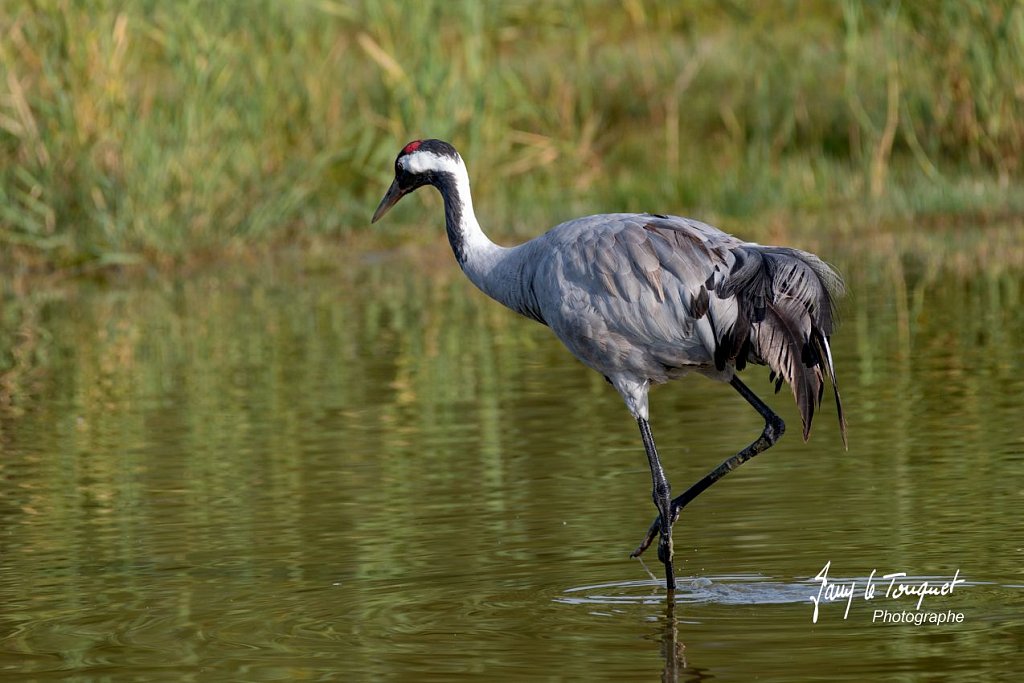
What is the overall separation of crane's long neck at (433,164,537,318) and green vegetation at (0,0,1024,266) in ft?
22.2

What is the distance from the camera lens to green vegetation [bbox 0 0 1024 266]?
556 inches

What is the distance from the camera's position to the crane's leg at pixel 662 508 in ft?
20.2

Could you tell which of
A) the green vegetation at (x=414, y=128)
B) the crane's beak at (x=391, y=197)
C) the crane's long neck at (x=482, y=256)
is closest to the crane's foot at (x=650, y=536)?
the crane's long neck at (x=482, y=256)

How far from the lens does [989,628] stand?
538 cm

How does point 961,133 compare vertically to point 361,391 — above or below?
above

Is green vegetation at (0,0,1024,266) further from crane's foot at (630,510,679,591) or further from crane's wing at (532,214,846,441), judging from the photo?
crane's foot at (630,510,679,591)

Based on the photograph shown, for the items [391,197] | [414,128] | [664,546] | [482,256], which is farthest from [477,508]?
[414,128]

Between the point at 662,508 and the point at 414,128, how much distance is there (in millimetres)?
9141

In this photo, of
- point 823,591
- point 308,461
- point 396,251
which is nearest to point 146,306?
point 396,251

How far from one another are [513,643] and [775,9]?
15785 millimetres

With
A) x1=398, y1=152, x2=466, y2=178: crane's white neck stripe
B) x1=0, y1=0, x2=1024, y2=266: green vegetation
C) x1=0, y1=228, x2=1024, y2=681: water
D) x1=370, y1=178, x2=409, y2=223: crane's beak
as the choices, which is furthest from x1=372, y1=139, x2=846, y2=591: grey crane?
x1=0, y1=0, x2=1024, y2=266: green vegetation

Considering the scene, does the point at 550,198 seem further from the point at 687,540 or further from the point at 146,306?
the point at 687,540

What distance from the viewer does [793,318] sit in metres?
6.21

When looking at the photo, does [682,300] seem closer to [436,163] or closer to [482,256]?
[482,256]
